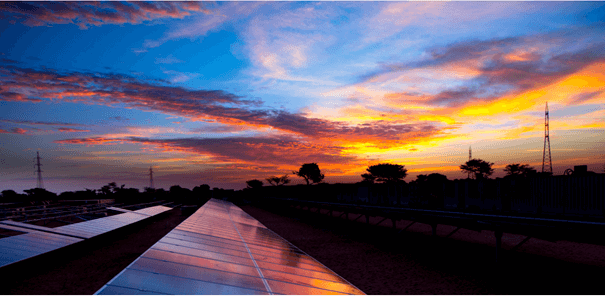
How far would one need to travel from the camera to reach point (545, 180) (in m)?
19.2

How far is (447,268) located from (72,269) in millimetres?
16100

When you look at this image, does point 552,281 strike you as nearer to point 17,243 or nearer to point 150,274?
point 150,274

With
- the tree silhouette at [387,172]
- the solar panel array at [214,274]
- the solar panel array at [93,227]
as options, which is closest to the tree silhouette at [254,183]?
the tree silhouette at [387,172]

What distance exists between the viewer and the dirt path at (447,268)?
1238cm

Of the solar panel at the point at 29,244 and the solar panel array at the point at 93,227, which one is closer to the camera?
the solar panel at the point at 29,244

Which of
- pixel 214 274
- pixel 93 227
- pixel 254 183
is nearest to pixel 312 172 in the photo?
pixel 254 183

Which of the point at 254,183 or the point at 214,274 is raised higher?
the point at 214,274

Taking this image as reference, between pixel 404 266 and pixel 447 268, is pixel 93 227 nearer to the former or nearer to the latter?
pixel 404 266

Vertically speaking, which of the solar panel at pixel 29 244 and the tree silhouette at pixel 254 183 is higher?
the solar panel at pixel 29 244

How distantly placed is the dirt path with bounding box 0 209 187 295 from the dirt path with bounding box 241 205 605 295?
9.61m

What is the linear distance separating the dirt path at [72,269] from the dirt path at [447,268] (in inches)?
379

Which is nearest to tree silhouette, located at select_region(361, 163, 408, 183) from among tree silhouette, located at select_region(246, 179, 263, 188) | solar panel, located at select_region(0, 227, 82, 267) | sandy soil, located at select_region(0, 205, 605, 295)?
tree silhouette, located at select_region(246, 179, 263, 188)

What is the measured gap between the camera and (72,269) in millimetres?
13875

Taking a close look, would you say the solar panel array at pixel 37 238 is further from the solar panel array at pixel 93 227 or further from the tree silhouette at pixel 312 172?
the tree silhouette at pixel 312 172
